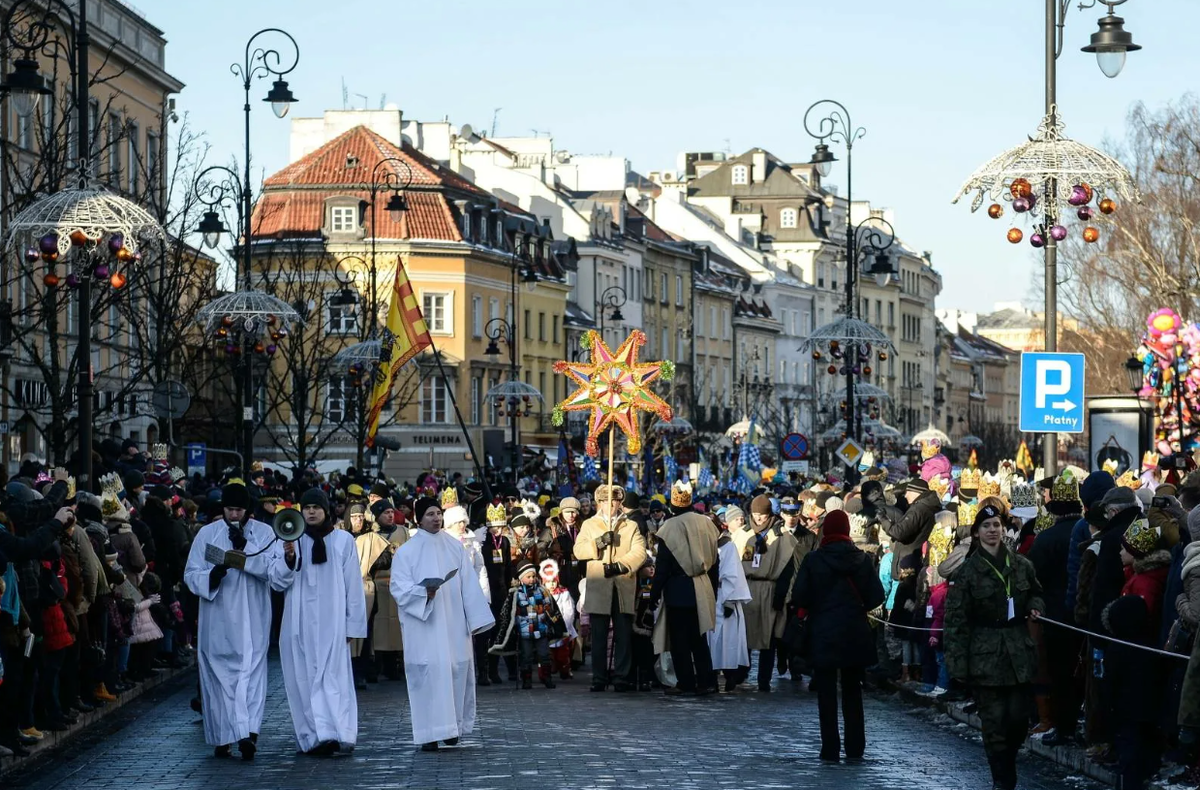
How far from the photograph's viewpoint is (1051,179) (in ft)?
69.6

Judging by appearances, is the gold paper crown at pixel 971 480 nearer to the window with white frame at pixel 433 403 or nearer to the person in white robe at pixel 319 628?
the person in white robe at pixel 319 628

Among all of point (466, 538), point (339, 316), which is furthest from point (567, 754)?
point (339, 316)

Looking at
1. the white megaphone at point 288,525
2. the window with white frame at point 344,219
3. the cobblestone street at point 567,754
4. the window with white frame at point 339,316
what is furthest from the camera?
the window with white frame at point 344,219

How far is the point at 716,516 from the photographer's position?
2706 cm

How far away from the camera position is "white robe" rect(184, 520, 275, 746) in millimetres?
15547

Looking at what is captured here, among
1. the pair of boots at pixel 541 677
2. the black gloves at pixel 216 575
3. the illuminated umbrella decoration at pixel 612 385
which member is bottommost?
the pair of boots at pixel 541 677

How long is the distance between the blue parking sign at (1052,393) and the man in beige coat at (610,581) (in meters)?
3.65

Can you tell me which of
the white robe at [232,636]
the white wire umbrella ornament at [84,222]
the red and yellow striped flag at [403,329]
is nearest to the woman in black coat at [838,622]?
the white robe at [232,636]

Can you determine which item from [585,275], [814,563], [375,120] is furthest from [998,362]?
[814,563]

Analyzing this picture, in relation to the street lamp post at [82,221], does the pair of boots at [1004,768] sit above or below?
below

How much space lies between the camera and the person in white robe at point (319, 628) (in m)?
15.6

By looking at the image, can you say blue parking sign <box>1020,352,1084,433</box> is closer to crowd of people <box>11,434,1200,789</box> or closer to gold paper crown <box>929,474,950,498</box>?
crowd of people <box>11,434,1200,789</box>

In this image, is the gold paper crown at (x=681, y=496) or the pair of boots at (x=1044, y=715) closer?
the pair of boots at (x=1044, y=715)

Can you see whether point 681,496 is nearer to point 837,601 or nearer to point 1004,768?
point 837,601
